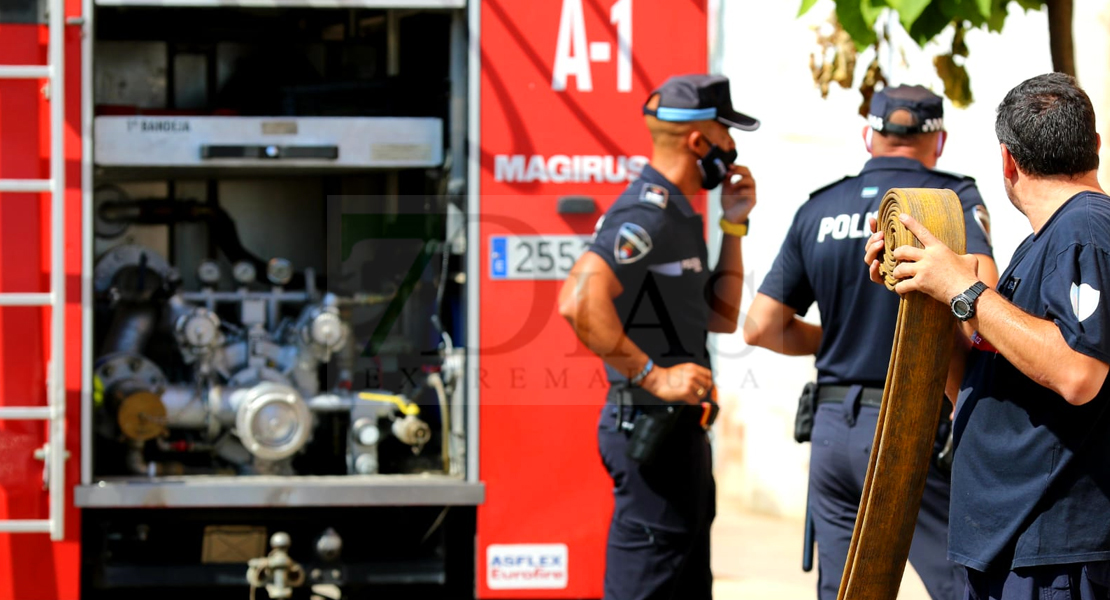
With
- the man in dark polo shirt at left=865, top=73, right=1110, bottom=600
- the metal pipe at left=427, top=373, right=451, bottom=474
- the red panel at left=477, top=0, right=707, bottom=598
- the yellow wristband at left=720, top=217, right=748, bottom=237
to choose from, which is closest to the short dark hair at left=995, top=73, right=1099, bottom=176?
the man in dark polo shirt at left=865, top=73, right=1110, bottom=600

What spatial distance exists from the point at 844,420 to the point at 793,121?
4981 mm

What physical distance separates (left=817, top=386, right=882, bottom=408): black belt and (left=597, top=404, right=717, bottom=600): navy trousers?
362 mm

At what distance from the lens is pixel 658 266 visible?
12.3 feet

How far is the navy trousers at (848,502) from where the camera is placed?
11.3 feet

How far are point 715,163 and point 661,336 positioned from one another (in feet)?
1.78

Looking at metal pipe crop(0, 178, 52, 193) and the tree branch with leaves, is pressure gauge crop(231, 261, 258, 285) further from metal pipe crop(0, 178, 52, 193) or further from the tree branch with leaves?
the tree branch with leaves

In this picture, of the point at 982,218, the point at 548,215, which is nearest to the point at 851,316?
the point at 982,218

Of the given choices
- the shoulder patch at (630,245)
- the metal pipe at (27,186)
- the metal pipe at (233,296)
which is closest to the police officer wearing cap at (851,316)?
the shoulder patch at (630,245)

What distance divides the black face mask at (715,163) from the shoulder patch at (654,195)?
16 centimetres

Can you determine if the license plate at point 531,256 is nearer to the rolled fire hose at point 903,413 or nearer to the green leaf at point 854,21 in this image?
the green leaf at point 854,21

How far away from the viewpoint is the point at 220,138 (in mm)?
4320

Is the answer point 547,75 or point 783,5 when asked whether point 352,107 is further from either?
point 783,5

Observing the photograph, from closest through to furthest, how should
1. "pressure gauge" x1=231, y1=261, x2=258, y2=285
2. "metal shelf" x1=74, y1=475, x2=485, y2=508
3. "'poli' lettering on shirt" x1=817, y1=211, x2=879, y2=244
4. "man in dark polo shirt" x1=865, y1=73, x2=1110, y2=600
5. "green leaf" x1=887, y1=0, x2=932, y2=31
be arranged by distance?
"man in dark polo shirt" x1=865, y1=73, x2=1110, y2=600 < "green leaf" x1=887, y1=0, x2=932, y2=31 < "'poli' lettering on shirt" x1=817, y1=211, x2=879, y2=244 < "metal shelf" x1=74, y1=475, x2=485, y2=508 < "pressure gauge" x1=231, y1=261, x2=258, y2=285

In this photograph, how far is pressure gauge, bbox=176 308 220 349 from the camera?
4.50 metres
